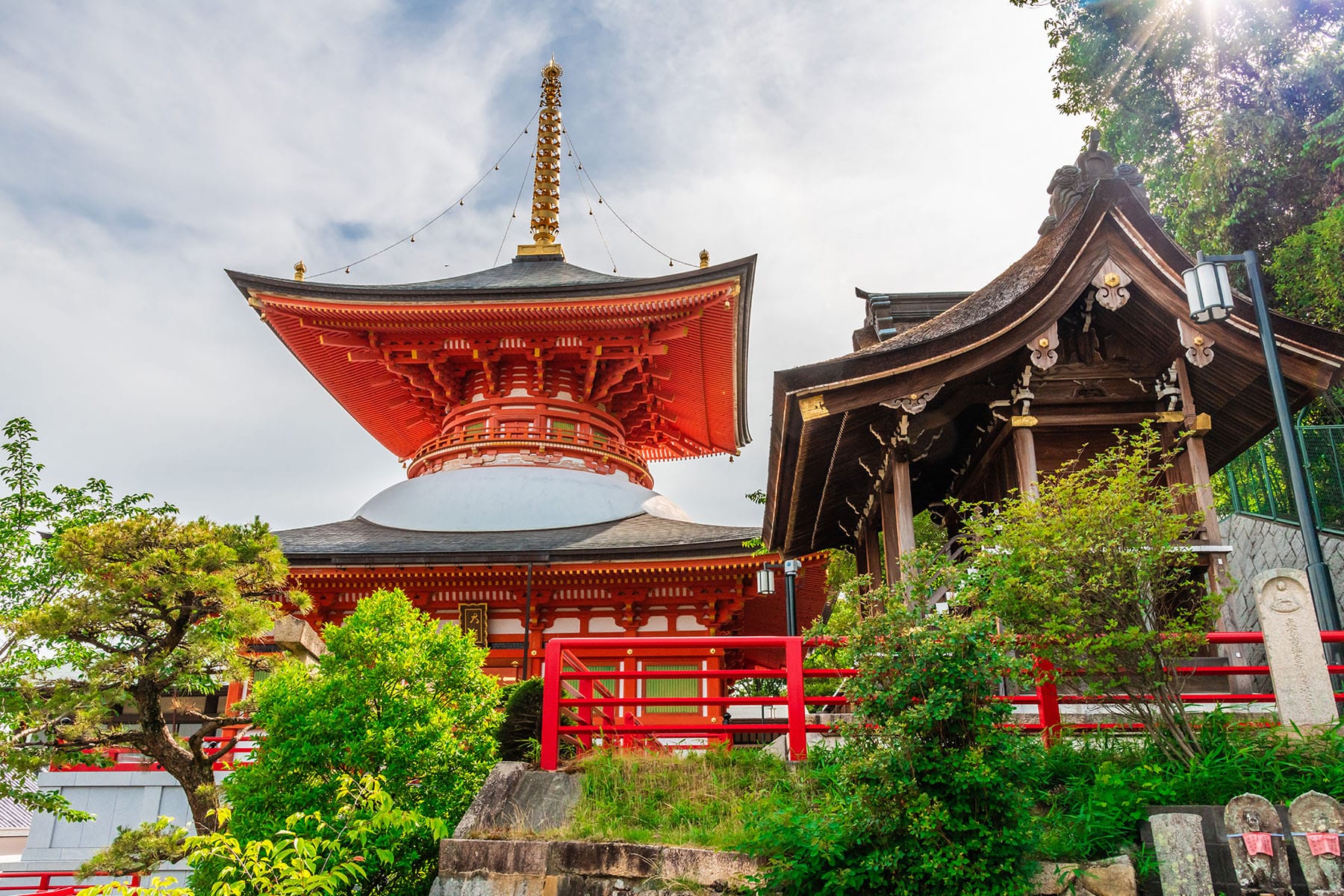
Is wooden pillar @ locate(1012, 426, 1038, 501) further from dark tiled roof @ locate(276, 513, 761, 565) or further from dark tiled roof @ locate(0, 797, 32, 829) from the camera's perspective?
dark tiled roof @ locate(0, 797, 32, 829)

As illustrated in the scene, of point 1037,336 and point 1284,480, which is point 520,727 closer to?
point 1037,336

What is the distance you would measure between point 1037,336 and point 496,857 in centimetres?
656

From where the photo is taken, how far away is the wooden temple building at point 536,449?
47.1ft

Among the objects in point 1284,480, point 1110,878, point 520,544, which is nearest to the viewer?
point 1110,878

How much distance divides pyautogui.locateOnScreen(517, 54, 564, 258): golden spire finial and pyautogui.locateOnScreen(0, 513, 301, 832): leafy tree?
49.7 ft

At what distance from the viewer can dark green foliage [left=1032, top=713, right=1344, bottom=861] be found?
205 inches

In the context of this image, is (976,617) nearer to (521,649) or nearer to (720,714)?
(720,714)

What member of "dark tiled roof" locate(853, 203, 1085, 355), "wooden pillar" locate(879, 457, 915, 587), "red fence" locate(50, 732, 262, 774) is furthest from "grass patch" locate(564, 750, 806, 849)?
"red fence" locate(50, 732, 262, 774)

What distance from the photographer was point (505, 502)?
54.5 ft

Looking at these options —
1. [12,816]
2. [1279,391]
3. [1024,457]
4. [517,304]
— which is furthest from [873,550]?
[12,816]

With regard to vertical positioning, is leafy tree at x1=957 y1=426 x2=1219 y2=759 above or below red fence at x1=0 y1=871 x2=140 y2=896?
above

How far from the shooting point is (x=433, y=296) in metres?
16.9

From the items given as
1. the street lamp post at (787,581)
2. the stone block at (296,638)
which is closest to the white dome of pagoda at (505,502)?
the street lamp post at (787,581)

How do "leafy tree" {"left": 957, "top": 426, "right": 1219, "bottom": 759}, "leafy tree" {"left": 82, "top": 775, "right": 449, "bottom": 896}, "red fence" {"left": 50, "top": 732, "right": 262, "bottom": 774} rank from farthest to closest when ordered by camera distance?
"red fence" {"left": 50, "top": 732, "right": 262, "bottom": 774} → "leafy tree" {"left": 957, "top": 426, "right": 1219, "bottom": 759} → "leafy tree" {"left": 82, "top": 775, "right": 449, "bottom": 896}
